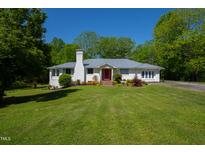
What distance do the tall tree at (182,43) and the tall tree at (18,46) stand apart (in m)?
→ 27.3

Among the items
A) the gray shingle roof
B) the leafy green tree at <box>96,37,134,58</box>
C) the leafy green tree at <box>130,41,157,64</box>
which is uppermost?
the leafy green tree at <box>96,37,134,58</box>

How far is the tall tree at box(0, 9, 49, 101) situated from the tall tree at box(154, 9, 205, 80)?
27309 mm

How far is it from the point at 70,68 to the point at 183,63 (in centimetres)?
2175

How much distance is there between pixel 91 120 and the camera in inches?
395

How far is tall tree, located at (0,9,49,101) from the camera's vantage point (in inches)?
651

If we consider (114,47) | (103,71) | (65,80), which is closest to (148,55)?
(114,47)

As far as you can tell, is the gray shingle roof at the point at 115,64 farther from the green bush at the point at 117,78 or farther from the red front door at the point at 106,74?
the green bush at the point at 117,78

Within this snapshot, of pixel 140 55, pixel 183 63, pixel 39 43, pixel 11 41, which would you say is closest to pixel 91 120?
pixel 11 41

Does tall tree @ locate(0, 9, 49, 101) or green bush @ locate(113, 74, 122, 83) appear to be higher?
tall tree @ locate(0, 9, 49, 101)

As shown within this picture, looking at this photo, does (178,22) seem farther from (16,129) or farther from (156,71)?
(16,129)

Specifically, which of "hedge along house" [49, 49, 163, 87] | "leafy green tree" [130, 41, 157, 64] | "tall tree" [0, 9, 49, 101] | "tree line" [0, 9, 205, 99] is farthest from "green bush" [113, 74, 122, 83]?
"leafy green tree" [130, 41, 157, 64]

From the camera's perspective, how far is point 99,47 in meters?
61.4

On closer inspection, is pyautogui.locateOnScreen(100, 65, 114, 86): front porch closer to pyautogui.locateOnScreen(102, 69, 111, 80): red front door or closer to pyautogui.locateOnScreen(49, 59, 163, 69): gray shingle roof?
pyautogui.locateOnScreen(102, 69, 111, 80): red front door

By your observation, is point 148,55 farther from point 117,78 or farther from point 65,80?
point 65,80
